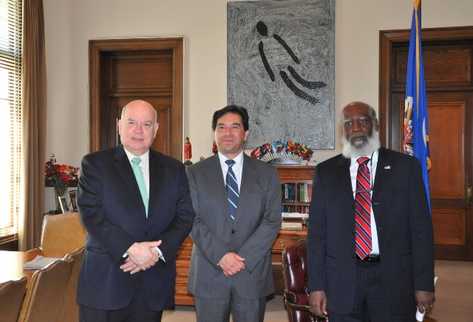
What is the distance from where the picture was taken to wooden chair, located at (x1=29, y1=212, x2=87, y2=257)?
143 inches

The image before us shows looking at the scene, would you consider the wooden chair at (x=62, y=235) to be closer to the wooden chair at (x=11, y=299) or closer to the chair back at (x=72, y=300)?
the chair back at (x=72, y=300)

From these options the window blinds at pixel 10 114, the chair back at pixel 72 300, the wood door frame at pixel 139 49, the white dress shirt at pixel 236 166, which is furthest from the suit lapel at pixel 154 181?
the wood door frame at pixel 139 49

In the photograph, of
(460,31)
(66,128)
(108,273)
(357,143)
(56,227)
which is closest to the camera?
(108,273)

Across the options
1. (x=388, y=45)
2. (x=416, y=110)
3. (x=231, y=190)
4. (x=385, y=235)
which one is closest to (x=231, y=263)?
(x=231, y=190)

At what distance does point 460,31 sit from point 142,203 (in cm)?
470

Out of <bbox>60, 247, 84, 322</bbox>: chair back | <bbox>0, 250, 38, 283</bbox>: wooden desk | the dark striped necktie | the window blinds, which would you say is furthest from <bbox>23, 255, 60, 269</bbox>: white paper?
the window blinds

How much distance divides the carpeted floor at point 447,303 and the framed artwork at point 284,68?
1892 mm

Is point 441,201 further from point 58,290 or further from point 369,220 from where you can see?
point 58,290

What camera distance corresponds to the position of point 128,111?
222cm

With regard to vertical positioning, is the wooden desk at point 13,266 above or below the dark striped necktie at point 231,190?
below

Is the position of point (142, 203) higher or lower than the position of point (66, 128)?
lower

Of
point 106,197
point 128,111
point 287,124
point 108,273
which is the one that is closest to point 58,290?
point 108,273

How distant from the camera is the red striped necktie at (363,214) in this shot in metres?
2.21

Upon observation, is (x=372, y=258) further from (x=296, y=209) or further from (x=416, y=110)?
(x=296, y=209)
